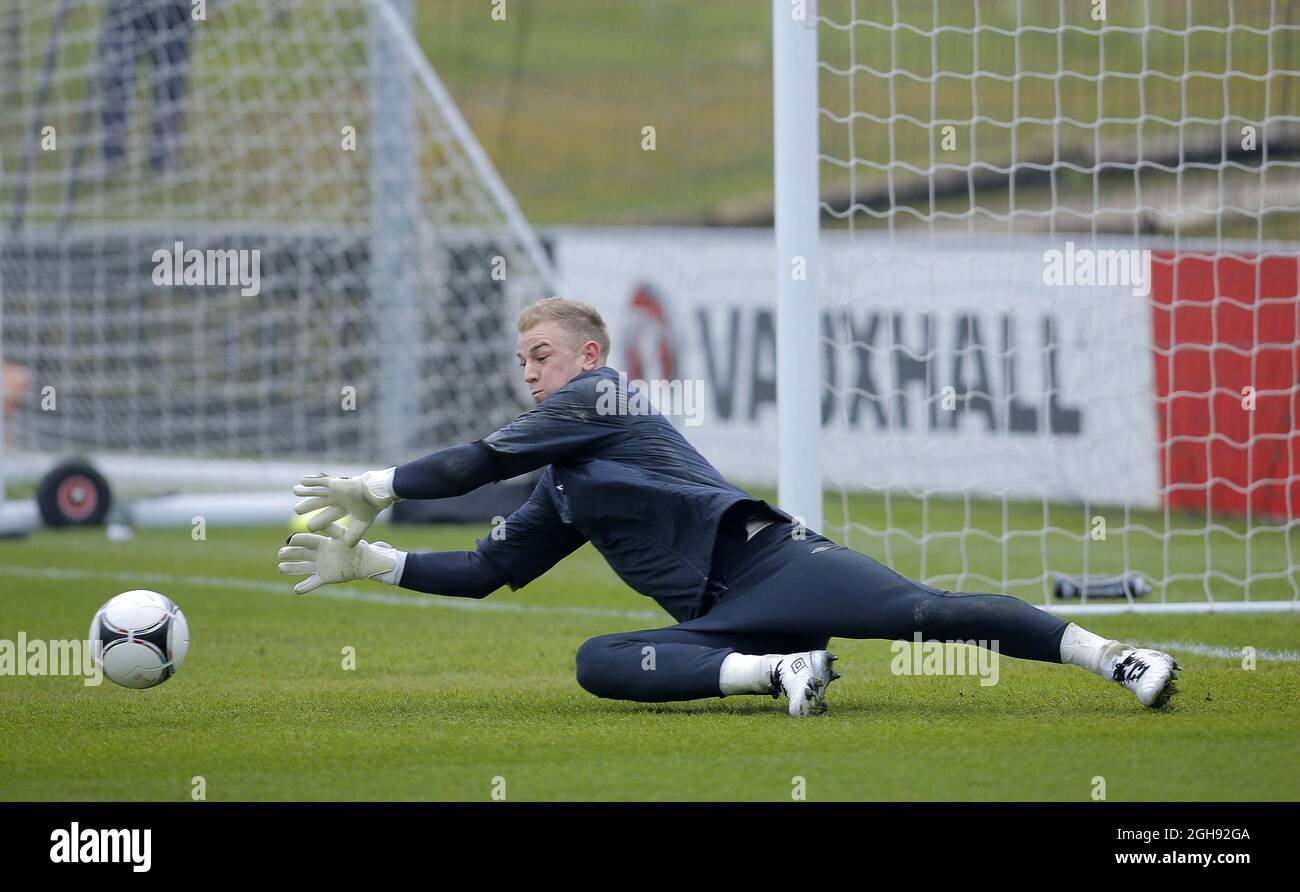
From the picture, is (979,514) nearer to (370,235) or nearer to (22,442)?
(370,235)

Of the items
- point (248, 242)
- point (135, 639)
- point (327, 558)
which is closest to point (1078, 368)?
point (248, 242)

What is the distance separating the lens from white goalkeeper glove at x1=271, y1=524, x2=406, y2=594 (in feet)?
17.0

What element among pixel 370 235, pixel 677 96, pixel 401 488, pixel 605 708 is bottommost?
pixel 605 708

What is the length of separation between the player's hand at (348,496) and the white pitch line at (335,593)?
2.75m

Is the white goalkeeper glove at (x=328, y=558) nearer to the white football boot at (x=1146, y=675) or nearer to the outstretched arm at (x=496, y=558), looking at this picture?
the outstretched arm at (x=496, y=558)

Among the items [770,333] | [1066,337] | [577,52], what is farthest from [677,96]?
[1066,337]

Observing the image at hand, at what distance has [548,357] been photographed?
5285mm

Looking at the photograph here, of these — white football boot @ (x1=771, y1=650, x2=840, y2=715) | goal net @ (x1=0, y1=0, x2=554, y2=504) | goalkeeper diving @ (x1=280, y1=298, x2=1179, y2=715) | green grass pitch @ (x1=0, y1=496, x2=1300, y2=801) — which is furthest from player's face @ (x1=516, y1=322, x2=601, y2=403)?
goal net @ (x1=0, y1=0, x2=554, y2=504)

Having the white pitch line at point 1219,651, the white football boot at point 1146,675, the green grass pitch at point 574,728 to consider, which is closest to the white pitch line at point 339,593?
the green grass pitch at point 574,728

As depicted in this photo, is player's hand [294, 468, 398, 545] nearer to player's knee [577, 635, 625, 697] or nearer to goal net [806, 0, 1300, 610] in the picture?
player's knee [577, 635, 625, 697]

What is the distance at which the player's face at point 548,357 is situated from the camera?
5281 mm

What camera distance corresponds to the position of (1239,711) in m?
4.92

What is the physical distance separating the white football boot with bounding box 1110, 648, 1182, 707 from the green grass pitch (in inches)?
2.8
